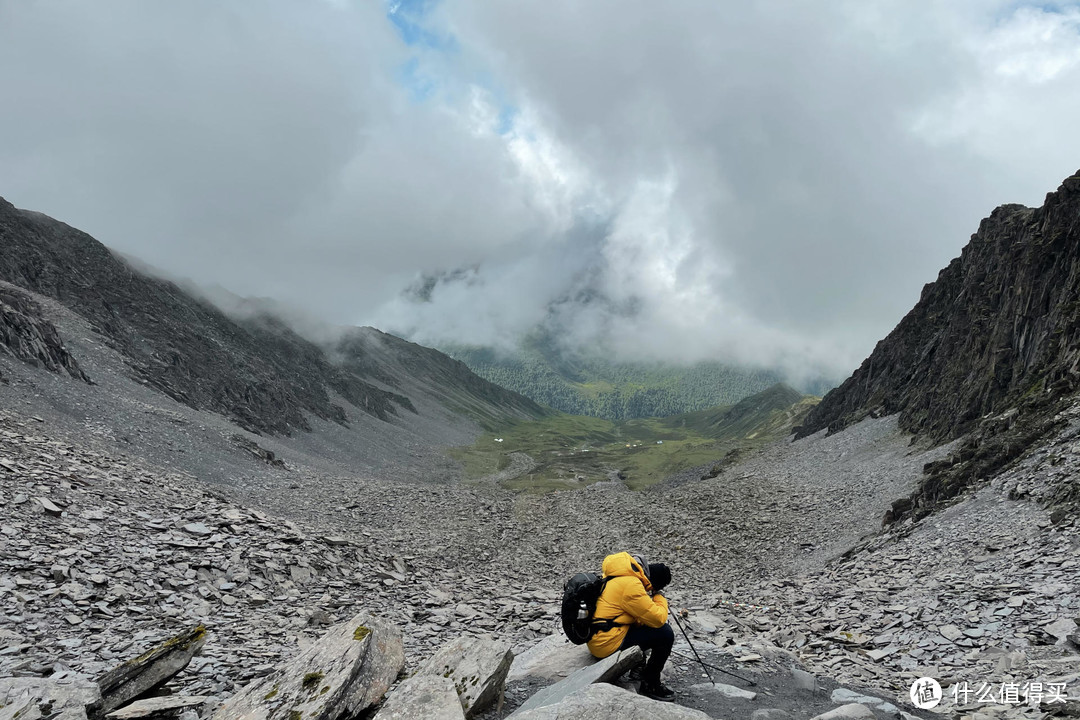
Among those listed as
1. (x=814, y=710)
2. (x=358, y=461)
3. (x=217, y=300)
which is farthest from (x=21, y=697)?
(x=217, y=300)

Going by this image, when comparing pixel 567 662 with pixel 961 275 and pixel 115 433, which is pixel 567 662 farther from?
pixel 961 275

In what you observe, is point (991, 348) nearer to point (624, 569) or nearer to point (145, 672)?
point (624, 569)

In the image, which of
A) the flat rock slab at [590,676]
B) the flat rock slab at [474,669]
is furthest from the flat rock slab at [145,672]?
the flat rock slab at [590,676]

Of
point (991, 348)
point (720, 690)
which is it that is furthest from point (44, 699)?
point (991, 348)

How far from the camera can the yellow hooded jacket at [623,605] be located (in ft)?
31.9

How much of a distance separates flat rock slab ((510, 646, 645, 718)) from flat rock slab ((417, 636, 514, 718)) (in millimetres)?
555

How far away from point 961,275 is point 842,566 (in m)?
77.3

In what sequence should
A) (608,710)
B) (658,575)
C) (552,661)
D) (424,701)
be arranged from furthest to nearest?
(552,661)
(658,575)
(424,701)
(608,710)

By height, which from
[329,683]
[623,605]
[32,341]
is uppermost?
[623,605]

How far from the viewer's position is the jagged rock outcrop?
5247cm

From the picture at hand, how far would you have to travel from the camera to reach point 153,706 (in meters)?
8.83

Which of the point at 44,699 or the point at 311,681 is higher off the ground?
the point at 311,681

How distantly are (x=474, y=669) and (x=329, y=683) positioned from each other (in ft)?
7.49

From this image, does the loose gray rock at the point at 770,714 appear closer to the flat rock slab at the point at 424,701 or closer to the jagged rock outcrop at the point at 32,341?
the flat rock slab at the point at 424,701
